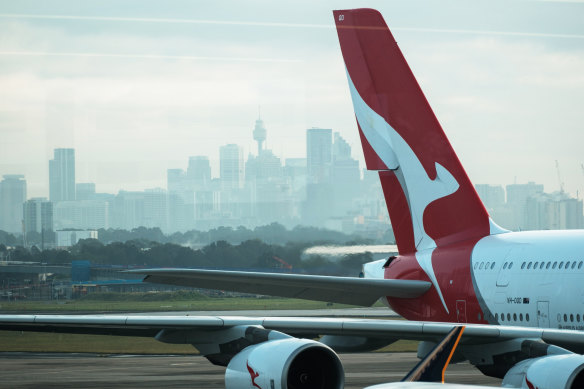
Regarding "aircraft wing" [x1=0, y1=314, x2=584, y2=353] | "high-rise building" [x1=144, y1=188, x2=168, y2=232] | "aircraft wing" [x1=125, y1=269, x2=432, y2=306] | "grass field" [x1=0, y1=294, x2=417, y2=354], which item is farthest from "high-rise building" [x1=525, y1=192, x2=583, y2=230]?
"aircraft wing" [x1=0, y1=314, x2=584, y2=353]

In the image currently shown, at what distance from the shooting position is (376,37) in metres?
20.3

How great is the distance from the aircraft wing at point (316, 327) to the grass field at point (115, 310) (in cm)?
1843

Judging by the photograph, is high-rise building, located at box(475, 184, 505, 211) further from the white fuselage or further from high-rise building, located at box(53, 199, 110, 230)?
the white fuselage

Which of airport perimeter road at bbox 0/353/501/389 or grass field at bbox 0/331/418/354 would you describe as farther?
grass field at bbox 0/331/418/354

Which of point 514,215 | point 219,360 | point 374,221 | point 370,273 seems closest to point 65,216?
point 374,221

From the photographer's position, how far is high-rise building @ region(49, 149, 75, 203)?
61.8 m

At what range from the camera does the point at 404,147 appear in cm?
1958

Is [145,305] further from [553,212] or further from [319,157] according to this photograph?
[553,212]

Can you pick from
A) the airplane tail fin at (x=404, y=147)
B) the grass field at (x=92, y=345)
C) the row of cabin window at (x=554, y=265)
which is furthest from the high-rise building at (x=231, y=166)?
the row of cabin window at (x=554, y=265)

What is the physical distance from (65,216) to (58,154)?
13.3 ft

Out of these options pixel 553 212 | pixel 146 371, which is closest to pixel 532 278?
pixel 146 371

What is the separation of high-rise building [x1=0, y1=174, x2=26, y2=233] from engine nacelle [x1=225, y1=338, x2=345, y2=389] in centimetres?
4369

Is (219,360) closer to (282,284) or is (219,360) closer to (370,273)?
(282,284)

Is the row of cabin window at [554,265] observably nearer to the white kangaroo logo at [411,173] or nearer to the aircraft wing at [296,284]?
the aircraft wing at [296,284]
